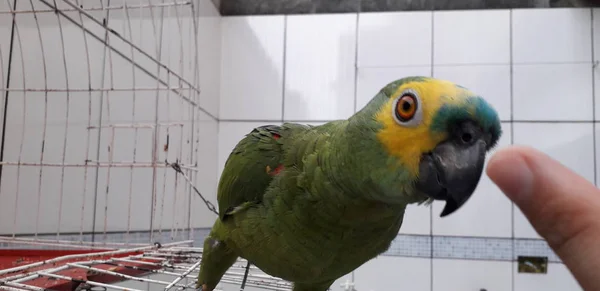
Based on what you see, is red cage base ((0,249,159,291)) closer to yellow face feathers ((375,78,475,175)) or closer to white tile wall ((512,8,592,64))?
yellow face feathers ((375,78,475,175))

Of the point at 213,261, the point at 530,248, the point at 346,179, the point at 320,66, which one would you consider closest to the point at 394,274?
the point at 530,248

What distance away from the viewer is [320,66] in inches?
83.1

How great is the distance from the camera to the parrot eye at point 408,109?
17.1 inches

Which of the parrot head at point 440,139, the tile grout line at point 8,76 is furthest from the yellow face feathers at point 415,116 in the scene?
the tile grout line at point 8,76

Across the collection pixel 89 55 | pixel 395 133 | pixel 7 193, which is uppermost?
pixel 89 55

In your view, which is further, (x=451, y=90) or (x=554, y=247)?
(x=451, y=90)

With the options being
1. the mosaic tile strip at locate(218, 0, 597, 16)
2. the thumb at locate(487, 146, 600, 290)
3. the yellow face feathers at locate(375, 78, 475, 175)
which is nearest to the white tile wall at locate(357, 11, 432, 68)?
the mosaic tile strip at locate(218, 0, 597, 16)

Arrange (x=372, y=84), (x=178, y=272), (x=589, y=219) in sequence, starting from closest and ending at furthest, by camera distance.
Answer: (x=589, y=219), (x=178, y=272), (x=372, y=84)

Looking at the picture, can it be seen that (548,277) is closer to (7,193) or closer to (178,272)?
(178,272)

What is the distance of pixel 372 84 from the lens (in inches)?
80.7

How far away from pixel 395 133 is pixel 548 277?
1814 millimetres

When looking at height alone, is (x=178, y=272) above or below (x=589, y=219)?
below

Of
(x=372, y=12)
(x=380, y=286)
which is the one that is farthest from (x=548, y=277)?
(x=372, y=12)

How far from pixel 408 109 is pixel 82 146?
1.10 metres
